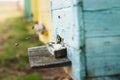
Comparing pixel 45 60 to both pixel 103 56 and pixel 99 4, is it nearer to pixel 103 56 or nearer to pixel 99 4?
pixel 103 56

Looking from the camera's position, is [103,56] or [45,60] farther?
[45,60]

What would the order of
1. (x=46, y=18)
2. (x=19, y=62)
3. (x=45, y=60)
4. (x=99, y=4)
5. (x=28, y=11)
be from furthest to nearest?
1. (x=28, y=11)
2. (x=19, y=62)
3. (x=46, y=18)
4. (x=45, y=60)
5. (x=99, y=4)

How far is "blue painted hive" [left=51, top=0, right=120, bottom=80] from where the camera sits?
222 cm

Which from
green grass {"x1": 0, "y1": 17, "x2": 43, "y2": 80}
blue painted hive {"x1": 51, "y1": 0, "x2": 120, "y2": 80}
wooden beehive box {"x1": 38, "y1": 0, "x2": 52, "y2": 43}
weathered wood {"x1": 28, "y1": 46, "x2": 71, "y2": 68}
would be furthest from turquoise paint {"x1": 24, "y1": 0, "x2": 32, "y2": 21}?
blue painted hive {"x1": 51, "y1": 0, "x2": 120, "y2": 80}

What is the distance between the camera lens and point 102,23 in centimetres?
224

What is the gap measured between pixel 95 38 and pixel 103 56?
0.16m

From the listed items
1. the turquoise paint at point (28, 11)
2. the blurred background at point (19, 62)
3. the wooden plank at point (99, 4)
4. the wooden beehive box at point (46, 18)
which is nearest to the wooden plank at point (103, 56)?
the wooden plank at point (99, 4)

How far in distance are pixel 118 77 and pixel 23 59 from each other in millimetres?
3843

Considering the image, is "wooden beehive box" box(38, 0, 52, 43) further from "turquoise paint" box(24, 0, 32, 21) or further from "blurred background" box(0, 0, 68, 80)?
"turquoise paint" box(24, 0, 32, 21)

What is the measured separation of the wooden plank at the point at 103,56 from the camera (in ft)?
7.36

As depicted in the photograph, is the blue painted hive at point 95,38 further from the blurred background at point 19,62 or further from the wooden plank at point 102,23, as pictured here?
the blurred background at point 19,62

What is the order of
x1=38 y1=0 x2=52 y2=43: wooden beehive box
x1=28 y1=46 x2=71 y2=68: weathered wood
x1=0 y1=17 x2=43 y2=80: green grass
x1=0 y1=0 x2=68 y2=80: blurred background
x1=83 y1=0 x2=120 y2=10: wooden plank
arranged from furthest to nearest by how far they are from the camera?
1. x1=0 y1=17 x2=43 y2=80: green grass
2. x1=0 y1=0 x2=68 y2=80: blurred background
3. x1=38 y1=0 x2=52 y2=43: wooden beehive box
4. x1=28 y1=46 x2=71 y2=68: weathered wood
5. x1=83 y1=0 x2=120 y2=10: wooden plank

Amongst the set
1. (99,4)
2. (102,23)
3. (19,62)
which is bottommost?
(19,62)

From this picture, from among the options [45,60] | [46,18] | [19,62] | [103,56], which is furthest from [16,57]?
[103,56]
